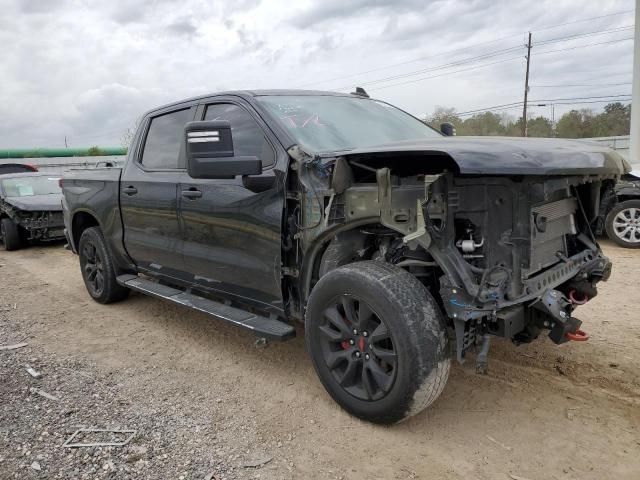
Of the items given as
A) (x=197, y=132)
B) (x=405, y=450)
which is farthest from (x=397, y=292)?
(x=197, y=132)

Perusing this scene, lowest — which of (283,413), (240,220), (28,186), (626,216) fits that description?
(283,413)

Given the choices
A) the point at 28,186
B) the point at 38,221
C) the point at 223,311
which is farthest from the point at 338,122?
the point at 28,186

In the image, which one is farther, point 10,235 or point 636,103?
point 636,103

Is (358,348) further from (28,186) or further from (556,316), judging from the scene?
(28,186)

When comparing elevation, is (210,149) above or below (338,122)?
below

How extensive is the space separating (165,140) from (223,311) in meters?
1.71

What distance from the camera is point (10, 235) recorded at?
10.0m

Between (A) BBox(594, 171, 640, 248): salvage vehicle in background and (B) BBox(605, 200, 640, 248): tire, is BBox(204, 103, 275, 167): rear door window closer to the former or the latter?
(A) BBox(594, 171, 640, 248): salvage vehicle in background

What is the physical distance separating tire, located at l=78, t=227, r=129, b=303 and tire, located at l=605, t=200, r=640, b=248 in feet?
21.9

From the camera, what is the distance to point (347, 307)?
3.01 meters

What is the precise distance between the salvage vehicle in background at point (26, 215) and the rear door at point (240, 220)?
6.88m

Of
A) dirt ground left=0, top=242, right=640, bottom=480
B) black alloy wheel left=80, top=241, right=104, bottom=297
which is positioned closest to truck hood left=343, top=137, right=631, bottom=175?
dirt ground left=0, top=242, right=640, bottom=480

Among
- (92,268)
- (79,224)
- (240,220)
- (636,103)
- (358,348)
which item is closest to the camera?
(358,348)

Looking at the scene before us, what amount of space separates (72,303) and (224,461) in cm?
388
